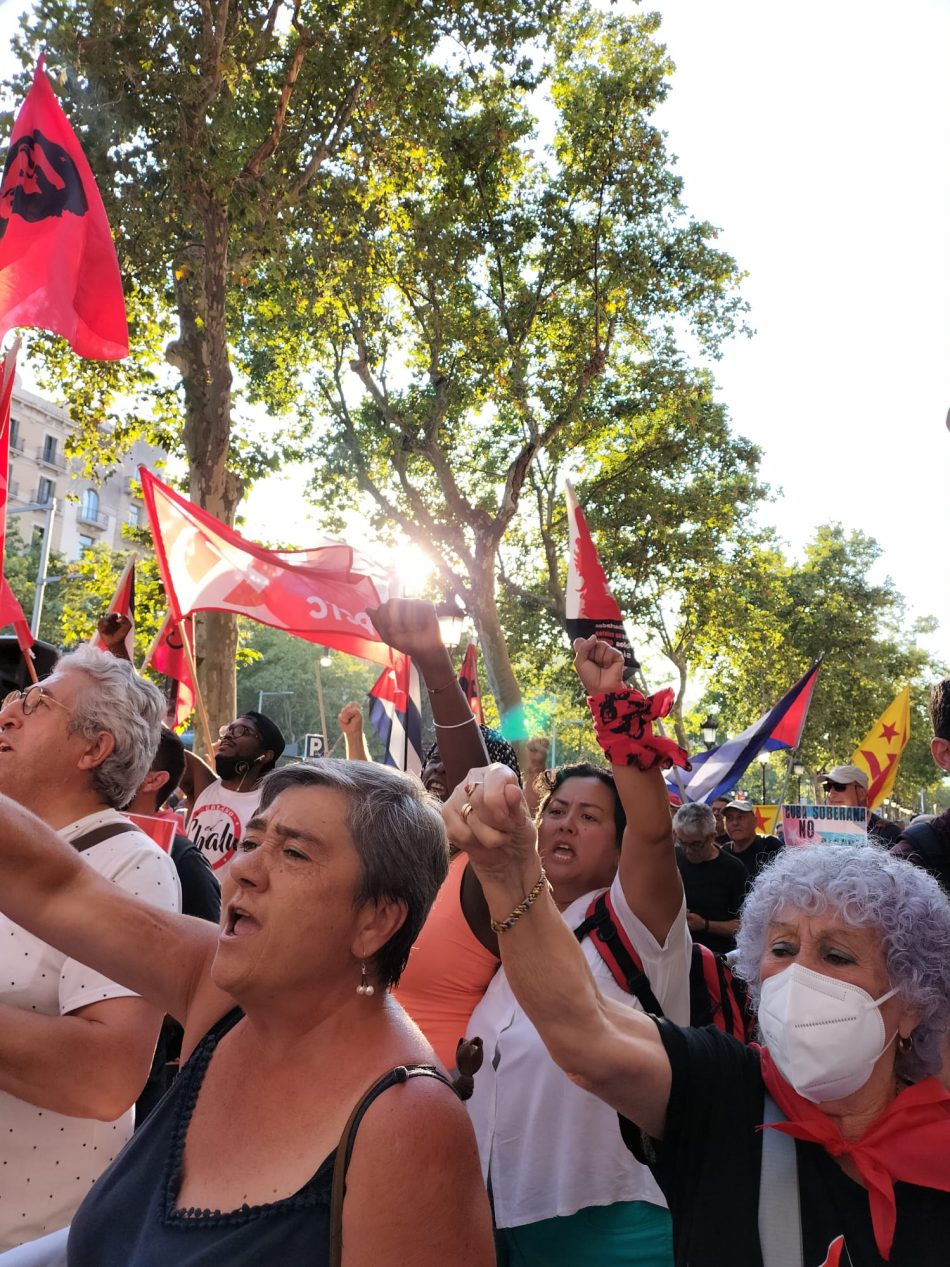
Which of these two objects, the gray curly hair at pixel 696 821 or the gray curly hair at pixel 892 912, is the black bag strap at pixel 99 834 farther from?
the gray curly hair at pixel 696 821

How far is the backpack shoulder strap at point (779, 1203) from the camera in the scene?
1.81 m

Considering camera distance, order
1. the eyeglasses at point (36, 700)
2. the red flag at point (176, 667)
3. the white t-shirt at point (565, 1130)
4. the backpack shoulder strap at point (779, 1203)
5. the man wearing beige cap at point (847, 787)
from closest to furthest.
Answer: the backpack shoulder strap at point (779, 1203) < the white t-shirt at point (565, 1130) < the eyeglasses at point (36, 700) < the red flag at point (176, 667) < the man wearing beige cap at point (847, 787)

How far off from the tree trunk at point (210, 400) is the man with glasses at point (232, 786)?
5056 millimetres

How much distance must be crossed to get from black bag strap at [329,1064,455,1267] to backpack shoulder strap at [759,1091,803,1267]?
58cm

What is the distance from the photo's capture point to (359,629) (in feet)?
24.1

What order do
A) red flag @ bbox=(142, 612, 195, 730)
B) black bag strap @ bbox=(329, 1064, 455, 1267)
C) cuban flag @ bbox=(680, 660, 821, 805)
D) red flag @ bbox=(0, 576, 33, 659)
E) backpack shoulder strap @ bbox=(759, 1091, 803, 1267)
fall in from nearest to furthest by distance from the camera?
1. black bag strap @ bbox=(329, 1064, 455, 1267)
2. backpack shoulder strap @ bbox=(759, 1091, 803, 1267)
3. red flag @ bbox=(0, 576, 33, 659)
4. red flag @ bbox=(142, 612, 195, 730)
5. cuban flag @ bbox=(680, 660, 821, 805)

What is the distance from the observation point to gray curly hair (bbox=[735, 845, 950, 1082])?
6.72 ft

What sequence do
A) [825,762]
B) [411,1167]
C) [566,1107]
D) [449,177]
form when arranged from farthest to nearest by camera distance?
[825,762] < [449,177] < [566,1107] < [411,1167]

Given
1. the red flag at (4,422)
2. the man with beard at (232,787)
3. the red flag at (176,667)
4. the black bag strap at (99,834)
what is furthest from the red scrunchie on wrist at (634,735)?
the red flag at (176,667)

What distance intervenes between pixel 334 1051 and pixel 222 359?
1016 cm

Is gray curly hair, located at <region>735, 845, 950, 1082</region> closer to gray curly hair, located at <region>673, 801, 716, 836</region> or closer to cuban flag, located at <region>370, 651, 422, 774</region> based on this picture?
gray curly hair, located at <region>673, 801, 716, 836</region>

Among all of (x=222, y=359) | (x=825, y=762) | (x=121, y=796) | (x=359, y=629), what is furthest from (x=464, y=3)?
(x=825, y=762)

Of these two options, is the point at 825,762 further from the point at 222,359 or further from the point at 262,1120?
the point at 262,1120

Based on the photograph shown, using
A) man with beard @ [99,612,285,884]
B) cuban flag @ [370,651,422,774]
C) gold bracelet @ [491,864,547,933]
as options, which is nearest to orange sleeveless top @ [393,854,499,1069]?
gold bracelet @ [491,864,547,933]
